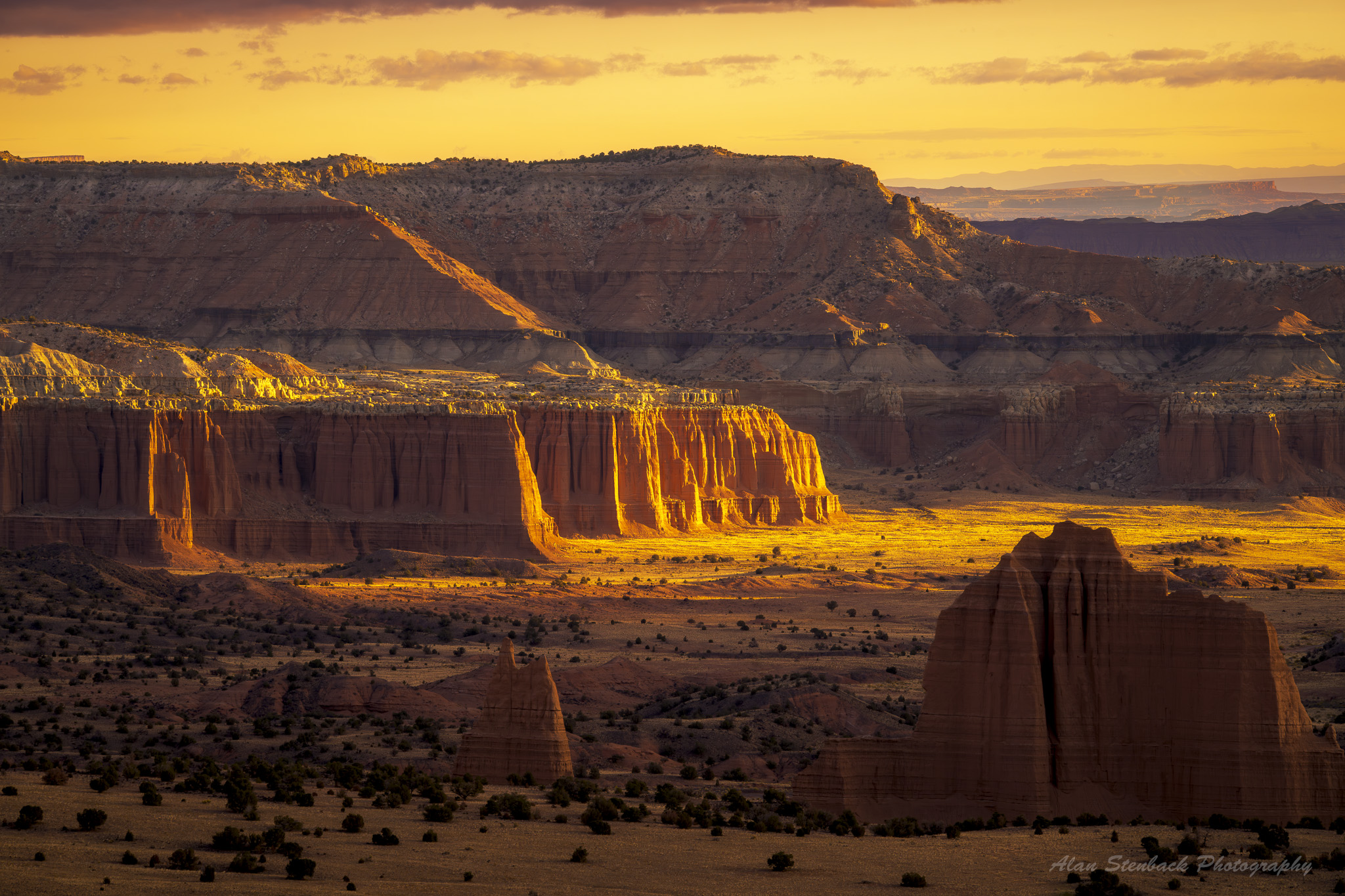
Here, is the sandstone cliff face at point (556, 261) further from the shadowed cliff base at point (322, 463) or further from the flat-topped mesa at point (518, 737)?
the flat-topped mesa at point (518, 737)

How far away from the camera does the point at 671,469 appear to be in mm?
101812

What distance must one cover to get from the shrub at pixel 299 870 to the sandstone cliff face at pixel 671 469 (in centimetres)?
6384

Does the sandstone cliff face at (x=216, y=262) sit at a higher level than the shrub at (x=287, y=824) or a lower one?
higher

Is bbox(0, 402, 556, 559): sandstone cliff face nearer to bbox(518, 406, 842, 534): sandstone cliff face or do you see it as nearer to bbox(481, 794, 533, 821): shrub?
bbox(518, 406, 842, 534): sandstone cliff face

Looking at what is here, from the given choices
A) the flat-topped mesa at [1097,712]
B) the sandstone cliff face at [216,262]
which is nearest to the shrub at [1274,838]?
the flat-topped mesa at [1097,712]

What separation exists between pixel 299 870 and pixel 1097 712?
1317cm

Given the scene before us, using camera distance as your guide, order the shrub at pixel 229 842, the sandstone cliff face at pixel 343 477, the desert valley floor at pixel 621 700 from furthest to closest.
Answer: the sandstone cliff face at pixel 343 477
the shrub at pixel 229 842
the desert valley floor at pixel 621 700

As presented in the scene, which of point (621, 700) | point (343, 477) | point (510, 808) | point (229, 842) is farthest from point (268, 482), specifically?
point (229, 842)

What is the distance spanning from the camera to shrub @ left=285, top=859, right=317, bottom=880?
95.4 ft

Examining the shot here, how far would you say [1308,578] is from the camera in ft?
282

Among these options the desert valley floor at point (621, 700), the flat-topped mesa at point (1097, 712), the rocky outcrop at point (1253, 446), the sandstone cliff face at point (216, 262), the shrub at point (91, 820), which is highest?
the sandstone cliff face at point (216, 262)

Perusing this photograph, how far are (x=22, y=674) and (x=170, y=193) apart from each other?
139 metres

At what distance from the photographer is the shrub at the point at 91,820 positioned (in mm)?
31625

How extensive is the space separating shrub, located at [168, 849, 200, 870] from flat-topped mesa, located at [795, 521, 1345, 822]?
11.0 m
